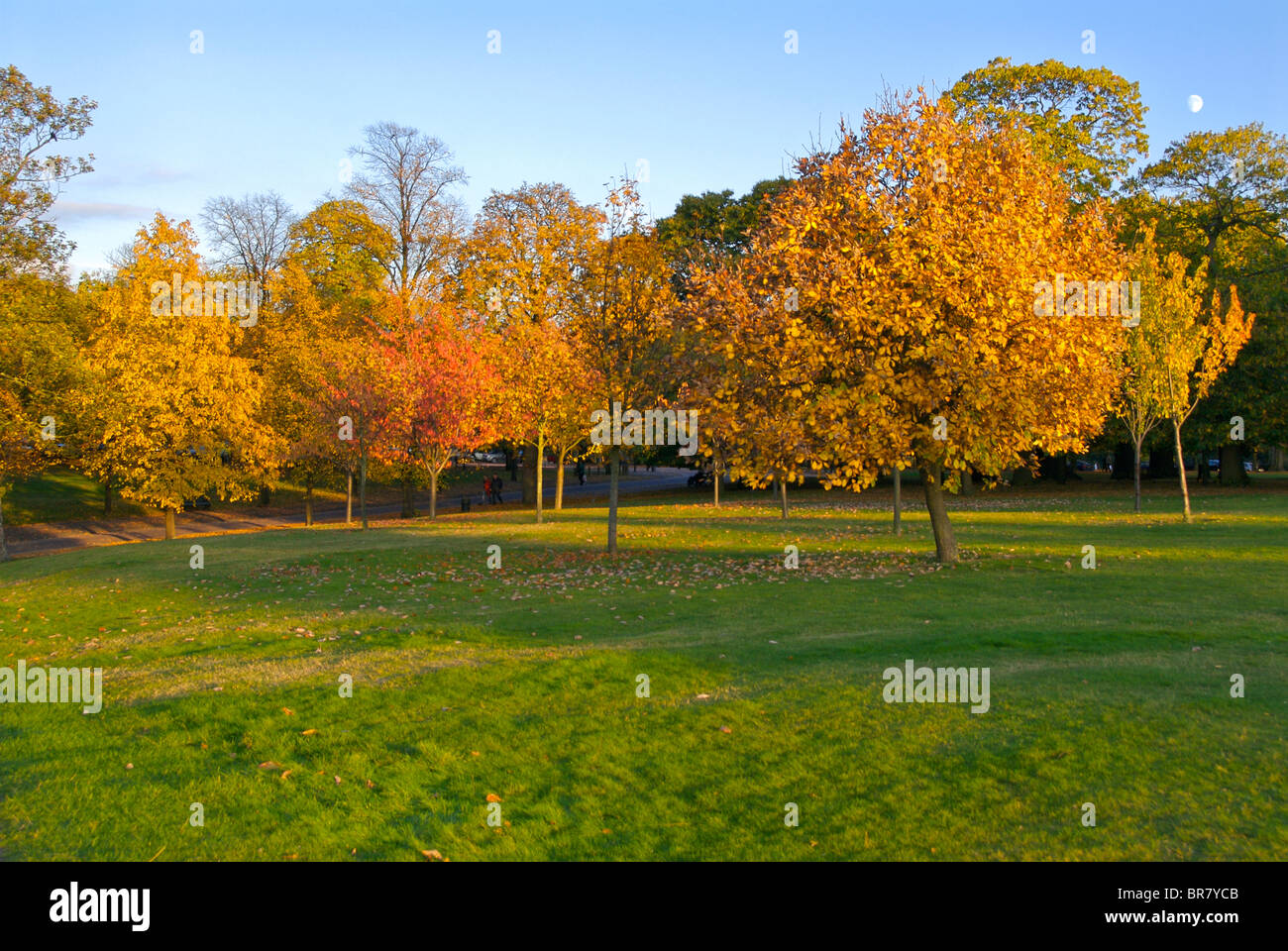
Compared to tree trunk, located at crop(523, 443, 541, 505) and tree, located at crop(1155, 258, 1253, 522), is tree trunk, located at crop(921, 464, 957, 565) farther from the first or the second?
tree trunk, located at crop(523, 443, 541, 505)

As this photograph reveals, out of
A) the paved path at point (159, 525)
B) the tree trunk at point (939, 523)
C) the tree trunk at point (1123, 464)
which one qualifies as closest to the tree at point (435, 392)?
the paved path at point (159, 525)

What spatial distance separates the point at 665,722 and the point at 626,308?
14.3m

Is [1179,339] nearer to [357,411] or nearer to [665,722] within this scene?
[665,722]

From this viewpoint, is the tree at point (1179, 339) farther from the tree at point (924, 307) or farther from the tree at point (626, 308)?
the tree at point (626, 308)

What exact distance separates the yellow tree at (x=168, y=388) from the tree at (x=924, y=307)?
1020 inches

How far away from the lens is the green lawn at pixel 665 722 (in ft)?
21.7

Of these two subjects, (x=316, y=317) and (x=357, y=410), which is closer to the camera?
(x=357, y=410)

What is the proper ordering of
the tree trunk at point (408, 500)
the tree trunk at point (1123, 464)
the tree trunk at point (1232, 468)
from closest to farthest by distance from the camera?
the tree trunk at point (408, 500) < the tree trunk at point (1232, 468) < the tree trunk at point (1123, 464)

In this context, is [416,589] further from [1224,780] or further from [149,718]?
[1224,780]

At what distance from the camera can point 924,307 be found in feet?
56.0

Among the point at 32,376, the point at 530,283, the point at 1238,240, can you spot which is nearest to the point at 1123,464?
the point at 1238,240

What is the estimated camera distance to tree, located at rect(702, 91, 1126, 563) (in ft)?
56.0

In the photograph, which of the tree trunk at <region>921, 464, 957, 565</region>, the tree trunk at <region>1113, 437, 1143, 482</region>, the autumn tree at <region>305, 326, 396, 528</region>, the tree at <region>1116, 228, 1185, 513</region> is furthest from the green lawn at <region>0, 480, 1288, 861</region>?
the tree trunk at <region>1113, 437, 1143, 482</region>
